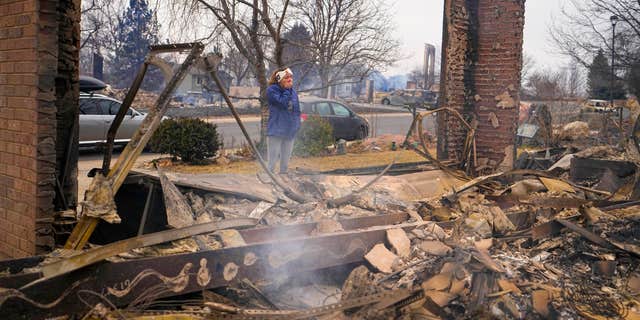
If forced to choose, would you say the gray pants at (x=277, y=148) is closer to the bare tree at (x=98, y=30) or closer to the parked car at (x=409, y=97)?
the bare tree at (x=98, y=30)

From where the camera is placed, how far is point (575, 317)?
3920 millimetres

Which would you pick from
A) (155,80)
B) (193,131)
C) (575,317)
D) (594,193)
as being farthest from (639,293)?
(155,80)

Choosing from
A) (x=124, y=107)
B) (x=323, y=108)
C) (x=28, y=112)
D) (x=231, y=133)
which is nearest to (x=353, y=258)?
(x=124, y=107)

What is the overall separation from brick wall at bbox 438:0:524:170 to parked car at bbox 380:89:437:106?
97.2 feet

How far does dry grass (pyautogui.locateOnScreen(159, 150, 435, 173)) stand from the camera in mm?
12203

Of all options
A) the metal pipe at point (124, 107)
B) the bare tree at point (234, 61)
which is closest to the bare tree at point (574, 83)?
the bare tree at point (234, 61)

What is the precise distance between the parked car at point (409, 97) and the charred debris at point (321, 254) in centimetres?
3297

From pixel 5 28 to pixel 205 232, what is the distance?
2239 mm

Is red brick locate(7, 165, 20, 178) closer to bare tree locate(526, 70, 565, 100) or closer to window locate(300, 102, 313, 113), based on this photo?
window locate(300, 102, 313, 113)

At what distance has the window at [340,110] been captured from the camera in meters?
19.2

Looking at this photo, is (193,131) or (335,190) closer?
(335,190)

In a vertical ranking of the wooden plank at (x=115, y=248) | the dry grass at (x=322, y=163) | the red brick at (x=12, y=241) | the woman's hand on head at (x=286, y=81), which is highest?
the woman's hand on head at (x=286, y=81)

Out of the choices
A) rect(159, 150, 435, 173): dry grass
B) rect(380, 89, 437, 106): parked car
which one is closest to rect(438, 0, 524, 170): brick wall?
rect(159, 150, 435, 173): dry grass

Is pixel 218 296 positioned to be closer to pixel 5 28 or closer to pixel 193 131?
pixel 5 28
